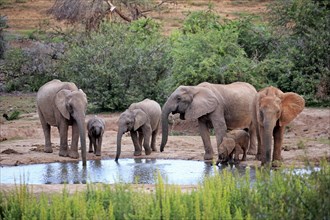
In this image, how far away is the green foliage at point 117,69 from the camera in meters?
25.3

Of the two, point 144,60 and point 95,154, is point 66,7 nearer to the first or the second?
point 144,60

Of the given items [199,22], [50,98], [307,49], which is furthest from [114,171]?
[199,22]

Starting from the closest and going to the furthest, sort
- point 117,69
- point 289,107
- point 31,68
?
point 289,107
point 117,69
point 31,68

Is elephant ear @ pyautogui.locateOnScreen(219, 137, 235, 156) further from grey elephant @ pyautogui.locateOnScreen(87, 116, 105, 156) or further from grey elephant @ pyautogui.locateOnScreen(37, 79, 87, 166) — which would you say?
grey elephant @ pyautogui.locateOnScreen(87, 116, 105, 156)

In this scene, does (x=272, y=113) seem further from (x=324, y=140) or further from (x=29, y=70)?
(x=29, y=70)

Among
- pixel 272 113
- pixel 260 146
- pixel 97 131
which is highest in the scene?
pixel 272 113

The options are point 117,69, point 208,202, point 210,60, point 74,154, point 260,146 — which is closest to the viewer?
point 208,202

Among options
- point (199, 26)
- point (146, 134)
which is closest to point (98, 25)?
point (199, 26)

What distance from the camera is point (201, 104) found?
17.5 meters

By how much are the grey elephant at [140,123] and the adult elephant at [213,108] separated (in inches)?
43.6

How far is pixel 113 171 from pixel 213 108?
272 cm

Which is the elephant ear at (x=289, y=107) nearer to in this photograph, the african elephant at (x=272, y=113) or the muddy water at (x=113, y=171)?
the african elephant at (x=272, y=113)

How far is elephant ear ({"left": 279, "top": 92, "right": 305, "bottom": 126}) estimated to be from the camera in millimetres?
15766

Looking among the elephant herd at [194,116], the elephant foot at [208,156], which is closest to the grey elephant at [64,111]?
the elephant herd at [194,116]
